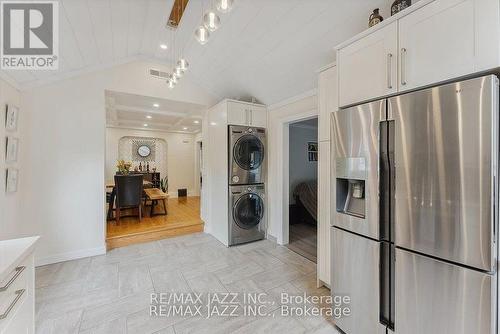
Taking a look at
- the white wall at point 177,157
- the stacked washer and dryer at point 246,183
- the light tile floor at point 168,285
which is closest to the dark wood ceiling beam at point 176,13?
the stacked washer and dryer at point 246,183

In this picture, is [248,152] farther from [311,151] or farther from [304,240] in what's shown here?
[311,151]

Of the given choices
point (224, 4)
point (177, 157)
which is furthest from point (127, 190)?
point (224, 4)

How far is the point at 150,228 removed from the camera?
3.82 meters

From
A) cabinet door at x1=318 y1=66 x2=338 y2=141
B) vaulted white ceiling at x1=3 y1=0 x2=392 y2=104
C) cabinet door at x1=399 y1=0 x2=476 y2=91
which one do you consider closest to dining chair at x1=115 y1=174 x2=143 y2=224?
vaulted white ceiling at x1=3 y1=0 x2=392 y2=104

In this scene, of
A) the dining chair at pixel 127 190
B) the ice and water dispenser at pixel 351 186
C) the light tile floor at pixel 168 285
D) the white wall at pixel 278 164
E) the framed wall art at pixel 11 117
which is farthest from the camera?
the dining chair at pixel 127 190

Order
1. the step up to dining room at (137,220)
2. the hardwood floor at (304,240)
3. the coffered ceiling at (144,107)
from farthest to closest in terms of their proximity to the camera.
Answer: the coffered ceiling at (144,107)
the step up to dining room at (137,220)
the hardwood floor at (304,240)

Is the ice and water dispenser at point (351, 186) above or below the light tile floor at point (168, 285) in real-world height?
above

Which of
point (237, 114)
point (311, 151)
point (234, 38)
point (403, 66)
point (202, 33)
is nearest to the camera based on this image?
point (403, 66)

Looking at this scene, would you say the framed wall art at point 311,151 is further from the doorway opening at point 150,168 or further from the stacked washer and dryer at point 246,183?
the doorway opening at point 150,168

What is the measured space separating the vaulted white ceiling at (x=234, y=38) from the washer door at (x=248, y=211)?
170 centimetres

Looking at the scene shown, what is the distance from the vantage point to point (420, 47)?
4.17 feet

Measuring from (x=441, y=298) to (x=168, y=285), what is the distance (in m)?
→ 2.37

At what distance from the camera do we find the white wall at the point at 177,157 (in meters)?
7.16

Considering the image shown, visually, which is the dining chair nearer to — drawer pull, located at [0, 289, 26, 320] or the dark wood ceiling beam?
the dark wood ceiling beam
